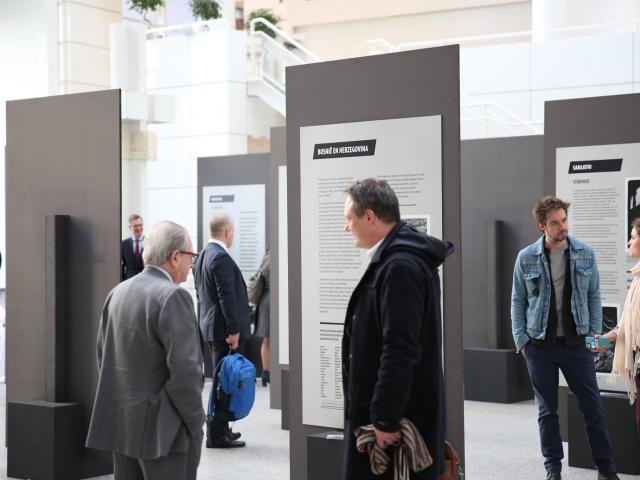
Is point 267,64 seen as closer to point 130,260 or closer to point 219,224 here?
point 130,260

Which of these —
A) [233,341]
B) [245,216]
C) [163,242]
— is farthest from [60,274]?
[245,216]

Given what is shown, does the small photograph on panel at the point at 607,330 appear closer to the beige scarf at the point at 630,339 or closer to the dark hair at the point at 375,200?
the beige scarf at the point at 630,339

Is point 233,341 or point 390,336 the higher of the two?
point 390,336

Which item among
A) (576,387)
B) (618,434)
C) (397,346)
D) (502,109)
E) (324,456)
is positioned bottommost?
(618,434)

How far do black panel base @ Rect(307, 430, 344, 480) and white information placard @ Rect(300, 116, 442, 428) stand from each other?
9cm

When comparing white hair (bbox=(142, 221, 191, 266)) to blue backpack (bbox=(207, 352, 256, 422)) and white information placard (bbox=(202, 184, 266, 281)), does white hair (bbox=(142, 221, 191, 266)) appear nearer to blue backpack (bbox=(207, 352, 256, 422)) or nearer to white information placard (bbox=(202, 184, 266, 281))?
blue backpack (bbox=(207, 352, 256, 422))

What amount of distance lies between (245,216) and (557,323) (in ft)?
20.1

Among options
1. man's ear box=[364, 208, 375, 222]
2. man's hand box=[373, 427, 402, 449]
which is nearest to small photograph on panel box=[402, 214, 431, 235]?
man's ear box=[364, 208, 375, 222]

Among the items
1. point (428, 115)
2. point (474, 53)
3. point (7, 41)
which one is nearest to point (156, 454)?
point (428, 115)

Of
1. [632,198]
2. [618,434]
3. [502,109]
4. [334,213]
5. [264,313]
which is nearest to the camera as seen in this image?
[334,213]

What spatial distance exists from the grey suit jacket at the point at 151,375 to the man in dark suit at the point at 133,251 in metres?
8.19

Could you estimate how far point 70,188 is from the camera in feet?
21.3

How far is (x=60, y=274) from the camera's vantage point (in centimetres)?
637

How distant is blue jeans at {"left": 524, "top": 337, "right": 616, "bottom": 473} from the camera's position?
600cm
